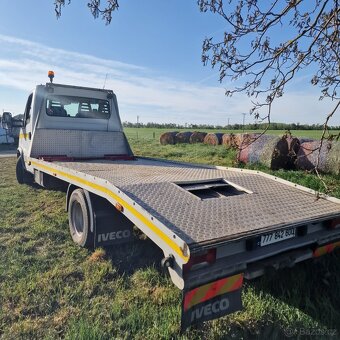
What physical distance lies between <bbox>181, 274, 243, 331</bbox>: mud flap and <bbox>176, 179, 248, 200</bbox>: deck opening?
1286 mm

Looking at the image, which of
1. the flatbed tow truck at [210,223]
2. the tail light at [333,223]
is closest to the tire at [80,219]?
the flatbed tow truck at [210,223]

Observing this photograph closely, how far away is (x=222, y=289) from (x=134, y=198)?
114 centimetres

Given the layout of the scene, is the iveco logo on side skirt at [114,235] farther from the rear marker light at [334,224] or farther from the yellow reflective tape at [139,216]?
the rear marker light at [334,224]

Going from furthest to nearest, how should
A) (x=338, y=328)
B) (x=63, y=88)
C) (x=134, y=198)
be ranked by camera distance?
(x=63, y=88), (x=134, y=198), (x=338, y=328)

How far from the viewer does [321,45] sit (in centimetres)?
319

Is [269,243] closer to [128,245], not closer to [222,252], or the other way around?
[222,252]

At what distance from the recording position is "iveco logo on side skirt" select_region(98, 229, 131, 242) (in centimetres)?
400

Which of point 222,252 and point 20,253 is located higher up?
point 222,252

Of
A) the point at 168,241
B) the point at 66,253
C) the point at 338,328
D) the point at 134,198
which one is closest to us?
the point at 168,241

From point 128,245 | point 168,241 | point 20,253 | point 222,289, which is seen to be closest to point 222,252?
point 222,289

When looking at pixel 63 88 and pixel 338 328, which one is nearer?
pixel 338 328

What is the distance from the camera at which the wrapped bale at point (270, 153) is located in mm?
9656

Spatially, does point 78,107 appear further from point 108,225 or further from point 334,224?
point 334,224

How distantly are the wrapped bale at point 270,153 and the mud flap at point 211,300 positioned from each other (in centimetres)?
702
